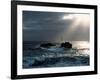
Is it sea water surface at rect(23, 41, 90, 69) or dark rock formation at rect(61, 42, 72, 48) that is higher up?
dark rock formation at rect(61, 42, 72, 48)

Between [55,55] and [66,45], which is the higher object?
[66,45]

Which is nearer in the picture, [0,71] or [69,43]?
[0,71]

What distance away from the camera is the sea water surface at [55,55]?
224 centimetres

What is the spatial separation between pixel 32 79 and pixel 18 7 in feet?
2.50

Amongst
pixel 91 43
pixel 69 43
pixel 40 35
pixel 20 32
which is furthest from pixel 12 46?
pixel 91 43

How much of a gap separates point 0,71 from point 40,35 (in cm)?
56

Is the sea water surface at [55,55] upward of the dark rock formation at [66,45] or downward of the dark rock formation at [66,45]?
downward

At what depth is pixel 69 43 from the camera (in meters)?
2.36

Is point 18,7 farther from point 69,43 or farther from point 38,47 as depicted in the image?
point 69,43

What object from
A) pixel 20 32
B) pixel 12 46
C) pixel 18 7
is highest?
pixel 18 7

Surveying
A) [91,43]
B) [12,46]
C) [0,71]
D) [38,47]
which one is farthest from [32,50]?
[91,43]

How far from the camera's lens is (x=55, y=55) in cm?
232

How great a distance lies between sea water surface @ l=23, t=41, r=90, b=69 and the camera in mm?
2242

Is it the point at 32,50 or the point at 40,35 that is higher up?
the point at 40,35
